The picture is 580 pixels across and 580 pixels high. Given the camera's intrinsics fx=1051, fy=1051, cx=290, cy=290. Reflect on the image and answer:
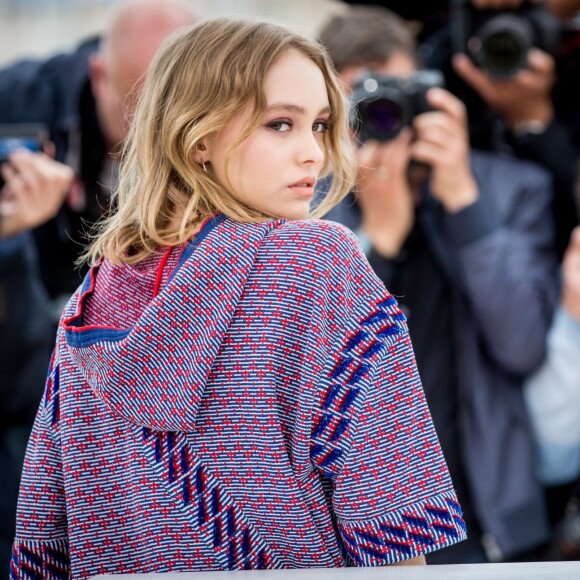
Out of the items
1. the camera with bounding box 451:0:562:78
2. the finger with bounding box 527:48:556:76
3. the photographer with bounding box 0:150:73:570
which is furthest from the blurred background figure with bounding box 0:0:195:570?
the finger with bounding box 527:48:556:76

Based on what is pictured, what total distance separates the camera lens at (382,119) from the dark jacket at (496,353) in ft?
0.47

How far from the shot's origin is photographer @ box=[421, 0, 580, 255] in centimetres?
199

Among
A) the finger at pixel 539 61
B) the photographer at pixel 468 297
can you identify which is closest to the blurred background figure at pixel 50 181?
the photographer at pixel 468 297

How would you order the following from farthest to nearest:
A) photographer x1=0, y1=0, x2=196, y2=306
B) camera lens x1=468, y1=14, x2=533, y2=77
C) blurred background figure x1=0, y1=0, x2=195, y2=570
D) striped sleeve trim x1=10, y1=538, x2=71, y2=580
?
photographer x1=0, y1=0, x2=196, y2=306 < camera lens x1=468, y1=14, x2=533, y2=77 < blurred background figure x1=0, y1=0, x2=195, y2=570 < striped sleeve trim x1=10, y1=538, x2=71, y2=580

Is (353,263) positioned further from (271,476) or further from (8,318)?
(8,318)

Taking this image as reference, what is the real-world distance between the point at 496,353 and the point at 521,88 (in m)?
0.56

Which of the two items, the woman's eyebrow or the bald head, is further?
the bald head

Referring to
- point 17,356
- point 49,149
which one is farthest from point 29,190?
point 17,356

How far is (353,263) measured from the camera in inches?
36.5

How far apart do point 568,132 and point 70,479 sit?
4.74 feet

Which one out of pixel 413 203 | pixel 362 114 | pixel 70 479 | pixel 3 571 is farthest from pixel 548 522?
pixel 70 479

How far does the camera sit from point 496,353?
1790 millimetres

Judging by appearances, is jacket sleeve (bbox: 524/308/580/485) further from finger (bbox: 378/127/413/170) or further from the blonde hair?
the blonde hair

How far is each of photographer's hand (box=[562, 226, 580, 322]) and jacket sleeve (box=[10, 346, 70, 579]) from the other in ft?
3.41
